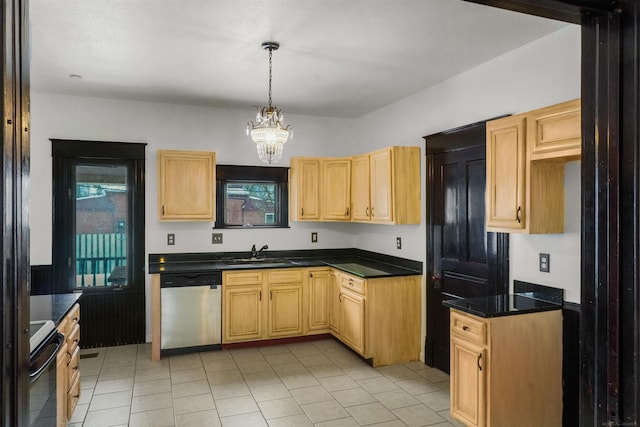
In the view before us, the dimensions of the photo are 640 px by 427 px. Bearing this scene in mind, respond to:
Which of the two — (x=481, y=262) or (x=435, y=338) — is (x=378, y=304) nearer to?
(x=435, y=338)

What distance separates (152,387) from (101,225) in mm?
1987

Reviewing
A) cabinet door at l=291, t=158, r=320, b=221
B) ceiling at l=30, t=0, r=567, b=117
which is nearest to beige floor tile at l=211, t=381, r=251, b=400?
cabinet door at l=291, t=158, r=320, b=221

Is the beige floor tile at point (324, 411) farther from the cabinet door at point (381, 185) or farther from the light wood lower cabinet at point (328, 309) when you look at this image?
the cabinet door at point (381, 185)

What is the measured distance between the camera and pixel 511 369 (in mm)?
2680

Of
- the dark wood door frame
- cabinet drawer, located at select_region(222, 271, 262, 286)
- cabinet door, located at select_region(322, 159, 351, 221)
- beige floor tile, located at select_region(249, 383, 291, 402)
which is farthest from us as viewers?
cabinet door, located at select_region(322, 159, 351, 221)

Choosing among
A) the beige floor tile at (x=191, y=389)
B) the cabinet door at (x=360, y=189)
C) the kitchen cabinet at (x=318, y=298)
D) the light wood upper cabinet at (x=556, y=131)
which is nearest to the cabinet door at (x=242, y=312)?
the kitchen cabinet at (x=318, y=298)

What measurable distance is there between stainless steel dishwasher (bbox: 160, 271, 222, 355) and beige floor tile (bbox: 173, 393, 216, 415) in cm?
104

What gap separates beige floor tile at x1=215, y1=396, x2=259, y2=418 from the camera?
10.5 feet

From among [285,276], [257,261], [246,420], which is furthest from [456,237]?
[257,261]

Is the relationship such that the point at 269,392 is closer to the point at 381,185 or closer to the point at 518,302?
the point at 518,302

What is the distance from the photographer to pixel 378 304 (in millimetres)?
4148

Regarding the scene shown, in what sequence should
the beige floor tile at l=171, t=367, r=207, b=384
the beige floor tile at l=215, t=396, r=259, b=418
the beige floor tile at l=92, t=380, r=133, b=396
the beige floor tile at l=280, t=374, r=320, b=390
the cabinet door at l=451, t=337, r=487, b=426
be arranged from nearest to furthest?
1. the cabinet door at l=451, t=337, r=487, b=426
2. the beige floor tile at l=215, t=396, r=259, b=418
3. the beige floor tile at l=92, t=380, r=133, b=396
4. the beige floor tile at l=280, t=374, r=320, b=390
5. the beige floor tile at l=171, t=367, r=207, b=384

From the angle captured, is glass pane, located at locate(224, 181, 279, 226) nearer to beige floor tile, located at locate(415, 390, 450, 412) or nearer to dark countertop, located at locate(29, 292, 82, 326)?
dark countertop, located at locate(29, 292, 82, 326)

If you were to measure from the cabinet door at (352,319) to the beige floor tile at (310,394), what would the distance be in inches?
28.5
